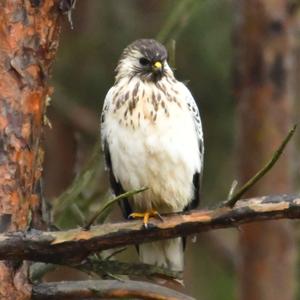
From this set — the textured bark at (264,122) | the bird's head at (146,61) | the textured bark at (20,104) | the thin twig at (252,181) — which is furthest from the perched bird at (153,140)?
the textured bark at (264,122)

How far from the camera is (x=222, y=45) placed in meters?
9.09

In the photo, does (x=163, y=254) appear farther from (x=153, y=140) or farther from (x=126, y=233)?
(x=126, y=233)

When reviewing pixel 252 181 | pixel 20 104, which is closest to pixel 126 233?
pixel 252 181

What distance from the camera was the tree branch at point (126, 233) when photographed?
384 cm

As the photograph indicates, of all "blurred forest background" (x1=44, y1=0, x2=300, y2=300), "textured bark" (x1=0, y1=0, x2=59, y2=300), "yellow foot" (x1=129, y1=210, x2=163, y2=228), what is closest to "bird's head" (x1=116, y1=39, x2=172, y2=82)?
"yellow foot" (x1=129, y1=210, x2=163, y2=228)

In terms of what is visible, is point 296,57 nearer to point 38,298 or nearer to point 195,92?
point 195,92

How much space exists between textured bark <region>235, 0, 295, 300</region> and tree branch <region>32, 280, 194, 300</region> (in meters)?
3.53

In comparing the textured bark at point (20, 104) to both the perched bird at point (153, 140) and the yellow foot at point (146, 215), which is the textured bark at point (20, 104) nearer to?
the yellow foot at point (146, 215)

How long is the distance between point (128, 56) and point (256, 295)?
265cm

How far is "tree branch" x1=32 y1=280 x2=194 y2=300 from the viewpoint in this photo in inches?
160

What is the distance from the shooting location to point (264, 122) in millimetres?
7609

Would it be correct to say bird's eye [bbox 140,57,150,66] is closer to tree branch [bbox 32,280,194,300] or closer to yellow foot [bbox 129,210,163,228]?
yellow foot [bbox 129,210,163,228]

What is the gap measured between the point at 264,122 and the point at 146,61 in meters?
2.33

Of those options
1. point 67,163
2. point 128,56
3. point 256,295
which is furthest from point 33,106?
point 67,163
